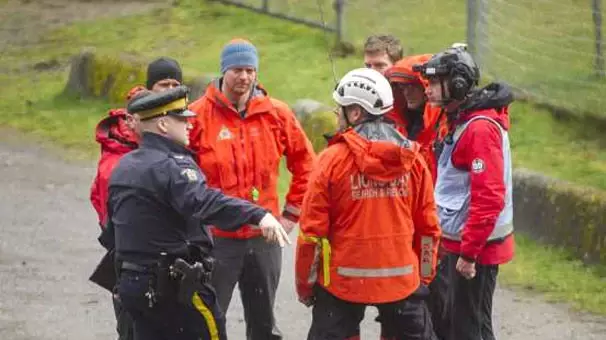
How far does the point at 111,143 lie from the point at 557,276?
3.75 metres

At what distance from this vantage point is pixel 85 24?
66.7ft

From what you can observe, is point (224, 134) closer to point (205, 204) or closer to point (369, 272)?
point (369, 272)

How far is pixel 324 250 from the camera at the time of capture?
7.04 metres

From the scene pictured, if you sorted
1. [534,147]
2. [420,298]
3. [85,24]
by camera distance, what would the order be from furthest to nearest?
[85,24] < [534,147] < [420,298]

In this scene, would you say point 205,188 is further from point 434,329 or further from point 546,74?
point 546,74

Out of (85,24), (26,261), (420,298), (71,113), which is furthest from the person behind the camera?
(85,24)

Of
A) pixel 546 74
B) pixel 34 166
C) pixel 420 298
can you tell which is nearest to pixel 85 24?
pixel 34 166

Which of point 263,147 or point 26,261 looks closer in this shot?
point 263,147

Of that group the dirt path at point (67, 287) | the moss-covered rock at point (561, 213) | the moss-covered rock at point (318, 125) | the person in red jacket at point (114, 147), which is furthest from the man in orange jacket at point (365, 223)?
the moss-covered rock at point (318, 125)

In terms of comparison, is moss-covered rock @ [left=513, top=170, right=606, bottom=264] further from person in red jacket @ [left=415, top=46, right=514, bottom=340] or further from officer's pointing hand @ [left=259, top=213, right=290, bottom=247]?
officer's pointing hand @ [left=259, top=213, right=290, bottom=247]

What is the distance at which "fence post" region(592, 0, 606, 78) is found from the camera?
12445 mm

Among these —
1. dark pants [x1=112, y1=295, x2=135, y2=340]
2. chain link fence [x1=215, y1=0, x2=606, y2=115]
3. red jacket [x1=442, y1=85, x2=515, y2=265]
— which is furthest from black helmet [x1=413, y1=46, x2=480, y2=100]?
chain link fence [x1=215, y1=0, x2=606, y2=115]

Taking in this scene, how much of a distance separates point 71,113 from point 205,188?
32.7 feet

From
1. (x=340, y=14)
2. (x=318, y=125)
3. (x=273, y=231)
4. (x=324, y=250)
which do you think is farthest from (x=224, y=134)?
(x=340, y=14)
